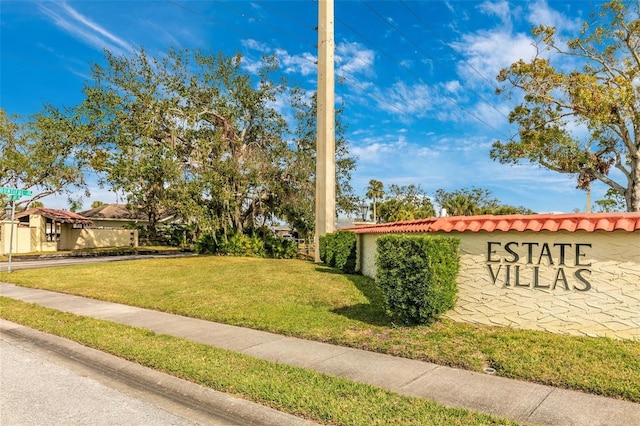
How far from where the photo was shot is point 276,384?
178 inches

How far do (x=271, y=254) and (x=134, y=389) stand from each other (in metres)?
20.9

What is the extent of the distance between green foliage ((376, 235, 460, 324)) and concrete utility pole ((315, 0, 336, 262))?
13.9 meters

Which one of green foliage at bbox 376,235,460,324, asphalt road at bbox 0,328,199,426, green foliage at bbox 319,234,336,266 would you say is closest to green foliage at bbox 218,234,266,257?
green foliage at bbox 319,234,336,266

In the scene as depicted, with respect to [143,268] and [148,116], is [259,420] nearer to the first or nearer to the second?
[143,268]

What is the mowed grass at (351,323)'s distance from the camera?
4.88m

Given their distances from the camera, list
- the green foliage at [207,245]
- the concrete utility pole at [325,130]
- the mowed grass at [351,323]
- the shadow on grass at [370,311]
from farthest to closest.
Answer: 1. the green foliage at [207,245]
2. the concrete utility pole at [325,130]
3. the shadow on grass at [370,311]
4. the mowed grass at [351,323]

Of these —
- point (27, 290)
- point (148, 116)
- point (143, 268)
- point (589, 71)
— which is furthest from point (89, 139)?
point (589, 71)

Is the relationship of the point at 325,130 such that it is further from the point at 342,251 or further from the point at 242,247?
the point at 242,247

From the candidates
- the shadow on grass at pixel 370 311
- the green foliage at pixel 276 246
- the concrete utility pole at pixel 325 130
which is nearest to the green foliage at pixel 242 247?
the green foliage at pixel 276 246

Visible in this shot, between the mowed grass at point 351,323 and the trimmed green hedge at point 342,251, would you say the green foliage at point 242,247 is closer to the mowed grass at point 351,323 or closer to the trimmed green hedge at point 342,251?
the trimmed green hedge at point 342,251

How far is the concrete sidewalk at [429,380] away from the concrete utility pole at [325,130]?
44.9 ft

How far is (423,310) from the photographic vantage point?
6711 millimetres

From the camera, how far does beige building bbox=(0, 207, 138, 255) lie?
3007 cm

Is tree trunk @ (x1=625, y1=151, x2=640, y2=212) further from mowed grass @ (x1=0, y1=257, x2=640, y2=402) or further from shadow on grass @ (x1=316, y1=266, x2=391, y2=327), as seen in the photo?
shadow on grass @ (x1=316, y1=266, x2=391, y2=327)
